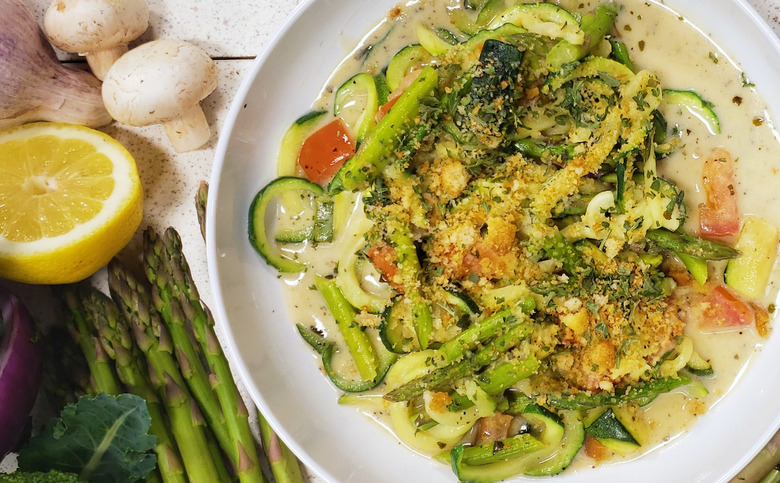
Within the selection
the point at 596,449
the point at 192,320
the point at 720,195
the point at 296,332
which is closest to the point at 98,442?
the point at 192,320

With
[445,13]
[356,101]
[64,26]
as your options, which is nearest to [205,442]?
[356,101]

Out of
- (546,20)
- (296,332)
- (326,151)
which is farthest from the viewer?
(296,332)

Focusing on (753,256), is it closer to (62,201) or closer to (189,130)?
(189,130)

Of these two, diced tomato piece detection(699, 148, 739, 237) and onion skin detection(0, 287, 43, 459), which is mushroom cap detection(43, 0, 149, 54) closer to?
onion skin detection(0, 287, 43, 459)

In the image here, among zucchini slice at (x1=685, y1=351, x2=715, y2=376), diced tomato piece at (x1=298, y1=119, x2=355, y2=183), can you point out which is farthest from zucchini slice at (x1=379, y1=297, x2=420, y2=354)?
zucchini slice at (x1=685, y1=351, x2=715, y2=376)

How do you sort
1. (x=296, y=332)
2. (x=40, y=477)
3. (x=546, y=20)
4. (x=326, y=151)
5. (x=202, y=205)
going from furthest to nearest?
1. (x=202, y=205)
2. (x=296, y=332)
3. (x=326, y=151)
4. (x=40, y=477)
5. (x=546, y=20)

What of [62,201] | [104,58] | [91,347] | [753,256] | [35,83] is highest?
[753,256]

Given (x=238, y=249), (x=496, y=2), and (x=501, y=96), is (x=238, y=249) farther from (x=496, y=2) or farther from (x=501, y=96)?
(x=496, y=2)

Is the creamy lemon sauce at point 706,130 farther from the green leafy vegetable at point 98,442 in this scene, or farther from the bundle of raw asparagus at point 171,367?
the green leafy vegetable at point 98,442
